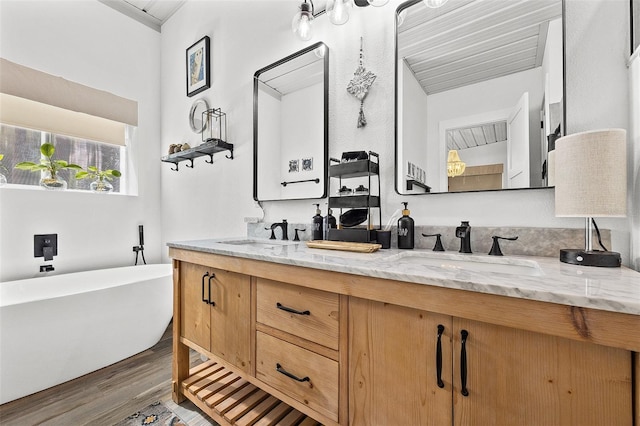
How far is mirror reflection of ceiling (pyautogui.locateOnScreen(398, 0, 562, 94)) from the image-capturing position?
116cm

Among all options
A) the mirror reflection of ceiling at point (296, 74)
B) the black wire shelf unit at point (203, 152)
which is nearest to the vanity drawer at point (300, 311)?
the mirror reflection of ceiling at point (296, 74)

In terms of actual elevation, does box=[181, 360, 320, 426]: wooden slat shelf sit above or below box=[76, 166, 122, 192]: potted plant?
below

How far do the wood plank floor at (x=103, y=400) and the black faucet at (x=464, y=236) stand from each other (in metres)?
1.54

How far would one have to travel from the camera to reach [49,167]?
7.83 ft

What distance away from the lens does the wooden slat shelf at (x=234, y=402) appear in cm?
128

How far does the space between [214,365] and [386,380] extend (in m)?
1.38

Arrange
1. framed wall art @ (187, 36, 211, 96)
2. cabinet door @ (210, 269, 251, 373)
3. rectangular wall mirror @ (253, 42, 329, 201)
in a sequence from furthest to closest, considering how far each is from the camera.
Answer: framed wall art @ (187, 36, 211, 96)
rectangular wall mirror @ (253, 42, 329, 201)
cabinet door @ (210, 269, 251, 373)

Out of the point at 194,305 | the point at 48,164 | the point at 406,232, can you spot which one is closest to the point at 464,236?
the point at 406,232

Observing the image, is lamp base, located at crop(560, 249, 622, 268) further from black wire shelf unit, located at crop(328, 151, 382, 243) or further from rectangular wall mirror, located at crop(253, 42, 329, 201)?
rectangular wall mirror, located at crop(253, 42, 329, 201)

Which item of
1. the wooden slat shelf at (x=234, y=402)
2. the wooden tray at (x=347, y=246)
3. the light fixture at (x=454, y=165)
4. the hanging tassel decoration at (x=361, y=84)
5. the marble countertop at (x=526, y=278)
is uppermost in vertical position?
the hanging tassel decoration at (x=361, y=84)

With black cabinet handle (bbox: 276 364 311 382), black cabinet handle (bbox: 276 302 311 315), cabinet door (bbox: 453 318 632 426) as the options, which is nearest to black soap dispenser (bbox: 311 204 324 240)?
black cabinet handle (bbox: 276 302 311 315)

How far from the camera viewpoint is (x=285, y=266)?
105 cm

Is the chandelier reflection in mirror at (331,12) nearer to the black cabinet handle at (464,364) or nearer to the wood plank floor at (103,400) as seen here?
the black cabinet handle at (464,364)

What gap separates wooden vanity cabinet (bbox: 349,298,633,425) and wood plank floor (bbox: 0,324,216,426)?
3.70ft
